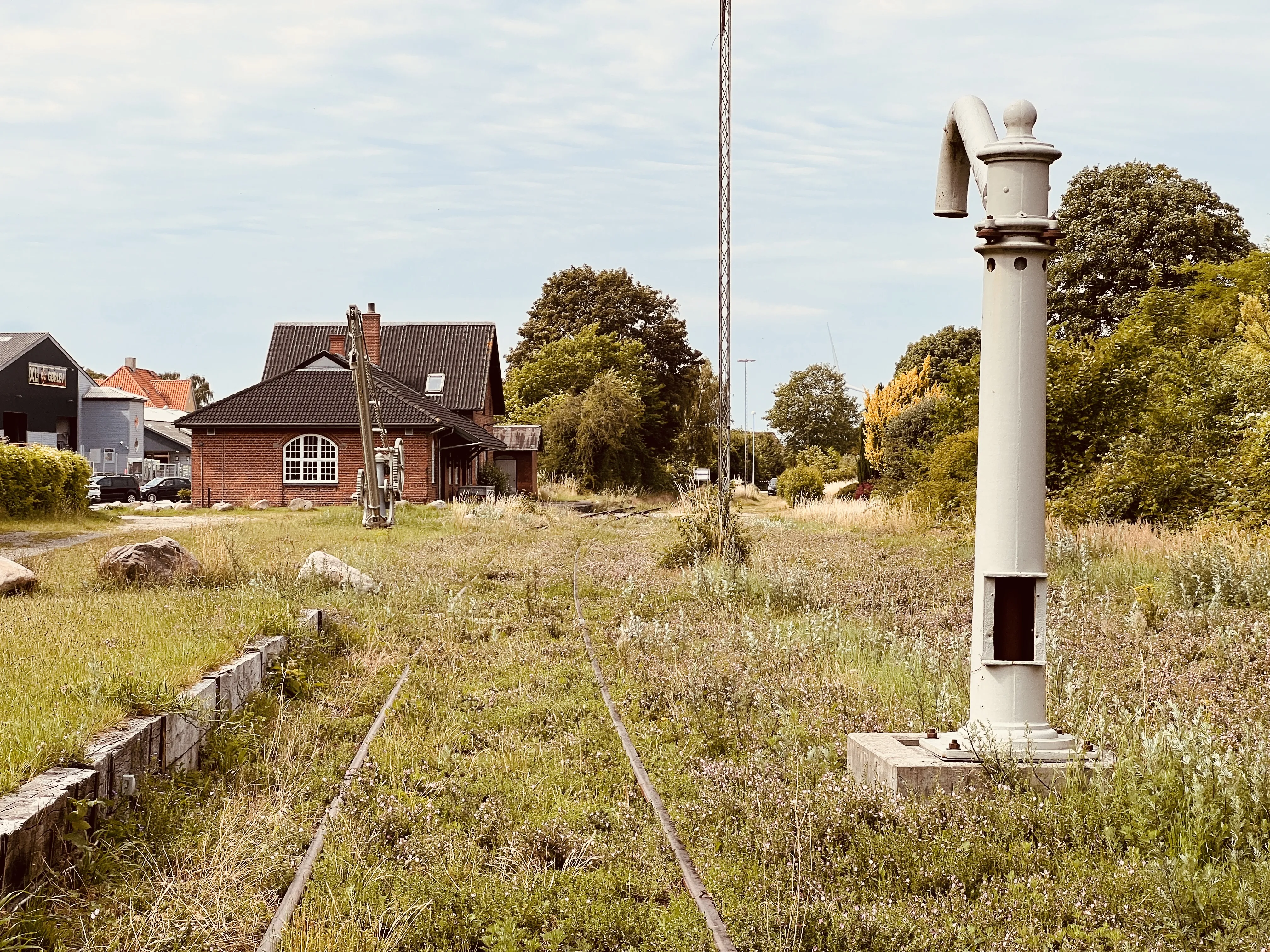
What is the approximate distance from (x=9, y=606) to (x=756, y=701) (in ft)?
22.1

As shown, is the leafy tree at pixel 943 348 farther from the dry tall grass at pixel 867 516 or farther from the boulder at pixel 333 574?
the boulder at pixel 333 574

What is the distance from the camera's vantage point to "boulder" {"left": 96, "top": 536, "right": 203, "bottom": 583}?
38.0ft

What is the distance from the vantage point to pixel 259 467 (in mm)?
43250

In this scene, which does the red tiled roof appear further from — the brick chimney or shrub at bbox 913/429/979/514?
shrub at bbox 913/429/979/514

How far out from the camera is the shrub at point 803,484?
5434 cm

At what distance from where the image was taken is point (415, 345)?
182 ft

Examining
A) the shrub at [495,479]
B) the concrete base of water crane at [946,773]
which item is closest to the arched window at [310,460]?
the shrub at [495,479]

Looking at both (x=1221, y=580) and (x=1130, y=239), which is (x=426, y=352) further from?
(x=1221, y=580)

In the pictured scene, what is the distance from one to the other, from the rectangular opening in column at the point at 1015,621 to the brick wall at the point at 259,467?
127 feet

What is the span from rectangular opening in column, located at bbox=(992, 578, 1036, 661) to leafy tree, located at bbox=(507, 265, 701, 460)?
214ft

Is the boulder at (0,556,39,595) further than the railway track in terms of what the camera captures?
Yes

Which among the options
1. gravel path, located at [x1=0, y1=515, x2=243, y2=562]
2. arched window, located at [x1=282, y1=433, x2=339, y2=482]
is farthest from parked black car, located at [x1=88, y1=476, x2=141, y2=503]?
gravel path, located at [x1=0, y1=515, x2=243, y2=562]

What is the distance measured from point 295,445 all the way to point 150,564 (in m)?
32.5

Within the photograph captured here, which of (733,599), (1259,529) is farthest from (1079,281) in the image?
(733,599)
